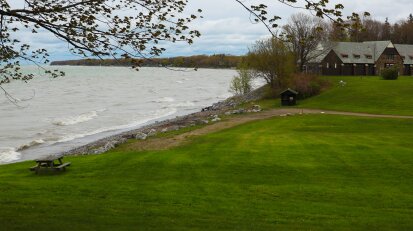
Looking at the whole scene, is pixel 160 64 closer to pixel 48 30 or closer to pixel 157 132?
pixel 48 30

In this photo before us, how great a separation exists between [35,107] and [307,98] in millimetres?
42079

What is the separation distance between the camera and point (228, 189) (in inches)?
662

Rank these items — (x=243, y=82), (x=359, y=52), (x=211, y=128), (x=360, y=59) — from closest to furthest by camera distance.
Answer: (x=211, y=128) < (x=243, y=82) < (x=360, y=59) < (x=359, y=52)

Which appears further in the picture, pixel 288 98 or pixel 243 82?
pixel 243 82

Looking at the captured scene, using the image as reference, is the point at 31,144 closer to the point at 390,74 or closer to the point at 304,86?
the point at 304,86

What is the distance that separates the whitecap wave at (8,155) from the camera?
33.0 metres

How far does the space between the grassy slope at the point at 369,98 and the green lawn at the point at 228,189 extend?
24.8 meters

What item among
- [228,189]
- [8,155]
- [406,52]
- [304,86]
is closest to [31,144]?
[8,155]

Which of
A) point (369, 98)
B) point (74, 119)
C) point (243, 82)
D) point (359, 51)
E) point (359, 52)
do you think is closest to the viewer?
point (74, 119)

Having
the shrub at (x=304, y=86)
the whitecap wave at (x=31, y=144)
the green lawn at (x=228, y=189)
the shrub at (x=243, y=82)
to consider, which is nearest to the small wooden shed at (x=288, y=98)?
the shrub at (x=304, y=86)

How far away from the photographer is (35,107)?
2908 inches

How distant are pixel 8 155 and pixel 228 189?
77.7 ft

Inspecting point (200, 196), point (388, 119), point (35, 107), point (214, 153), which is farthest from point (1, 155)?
point (35, 107)

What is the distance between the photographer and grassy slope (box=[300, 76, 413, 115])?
171 ft
